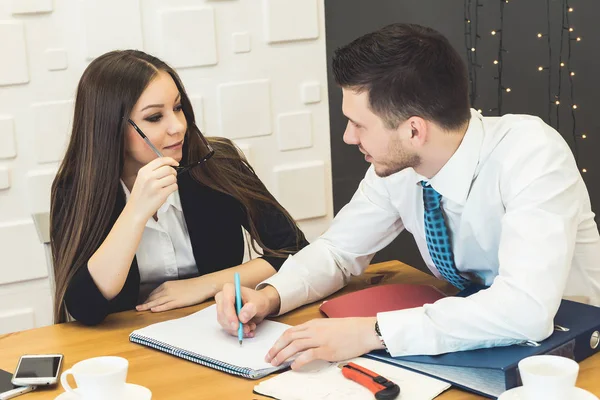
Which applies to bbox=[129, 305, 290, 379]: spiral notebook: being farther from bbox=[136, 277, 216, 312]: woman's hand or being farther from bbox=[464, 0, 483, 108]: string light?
bbox=[464, 0, 483, 108]: string light

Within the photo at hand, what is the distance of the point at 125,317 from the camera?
1.86 m

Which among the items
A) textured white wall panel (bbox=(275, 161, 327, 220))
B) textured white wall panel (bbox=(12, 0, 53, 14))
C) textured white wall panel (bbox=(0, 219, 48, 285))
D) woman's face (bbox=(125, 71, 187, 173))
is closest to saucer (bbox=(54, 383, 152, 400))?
woman's face (bbox=(125, 71, 187, 173))

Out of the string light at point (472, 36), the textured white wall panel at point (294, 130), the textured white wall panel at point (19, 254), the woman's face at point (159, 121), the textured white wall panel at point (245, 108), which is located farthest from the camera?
the string light at point (472, 36)

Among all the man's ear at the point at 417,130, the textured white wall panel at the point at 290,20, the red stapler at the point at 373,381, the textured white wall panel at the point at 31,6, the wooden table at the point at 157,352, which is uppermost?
the textured white wall panel at the point at 31,6

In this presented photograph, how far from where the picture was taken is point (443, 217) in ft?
5.98

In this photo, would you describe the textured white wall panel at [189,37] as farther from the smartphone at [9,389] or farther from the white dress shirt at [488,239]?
the smartphone at [9,389]

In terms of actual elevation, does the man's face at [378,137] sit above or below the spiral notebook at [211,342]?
above

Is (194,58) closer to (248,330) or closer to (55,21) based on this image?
(55,21)

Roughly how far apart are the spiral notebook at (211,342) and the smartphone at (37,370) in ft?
0.59

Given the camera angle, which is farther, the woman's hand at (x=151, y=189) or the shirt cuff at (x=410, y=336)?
the woman's hand at (x=151, y=189)

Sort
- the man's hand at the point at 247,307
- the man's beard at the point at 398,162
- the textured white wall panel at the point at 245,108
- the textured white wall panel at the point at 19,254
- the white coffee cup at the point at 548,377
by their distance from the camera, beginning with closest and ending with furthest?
the white coffee cup at the point at 548,377 → the man's hand at the point at 247,307 → the man's beard at the point at 398,162 → the textured white wall panel at the point at 19,254 → the textured white wall panel at the point at 245,108

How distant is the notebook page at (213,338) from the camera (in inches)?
61.3

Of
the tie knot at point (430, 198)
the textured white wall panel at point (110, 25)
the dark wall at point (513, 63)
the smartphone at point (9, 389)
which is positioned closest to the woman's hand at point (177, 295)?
the smartphone at point (9, 389)

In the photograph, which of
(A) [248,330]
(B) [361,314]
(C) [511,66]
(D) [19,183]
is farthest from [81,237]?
(C) [511,66]
